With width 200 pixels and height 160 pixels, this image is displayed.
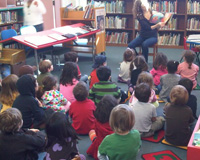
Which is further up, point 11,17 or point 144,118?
point 11,17

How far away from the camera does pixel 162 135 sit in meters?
3.09

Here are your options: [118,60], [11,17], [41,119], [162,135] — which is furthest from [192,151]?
[11,17]

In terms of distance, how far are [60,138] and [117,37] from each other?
19.2 feet

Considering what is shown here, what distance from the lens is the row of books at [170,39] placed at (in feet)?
23.6

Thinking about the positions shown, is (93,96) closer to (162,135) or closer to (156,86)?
(162,135)

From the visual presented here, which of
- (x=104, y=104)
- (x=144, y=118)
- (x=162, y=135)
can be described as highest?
(x=104, y=104)

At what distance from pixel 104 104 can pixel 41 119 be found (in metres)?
0.74

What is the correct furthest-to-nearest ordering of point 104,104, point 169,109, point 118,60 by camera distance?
1. point 118,60
2. point 169,109
3. point 104,104

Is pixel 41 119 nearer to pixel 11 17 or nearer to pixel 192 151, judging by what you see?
pixel 192 151

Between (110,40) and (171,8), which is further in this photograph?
(110,40)

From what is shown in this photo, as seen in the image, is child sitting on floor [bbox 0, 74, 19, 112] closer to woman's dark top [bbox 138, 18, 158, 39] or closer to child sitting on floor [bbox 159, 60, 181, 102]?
child sitting on floor [bbox 159, 60, 181, 102]

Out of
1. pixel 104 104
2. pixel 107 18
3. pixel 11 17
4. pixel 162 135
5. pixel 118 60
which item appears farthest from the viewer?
pixel 107 18

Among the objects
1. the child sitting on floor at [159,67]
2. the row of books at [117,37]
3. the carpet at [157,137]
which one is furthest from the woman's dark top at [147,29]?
the carpet at [157,137]

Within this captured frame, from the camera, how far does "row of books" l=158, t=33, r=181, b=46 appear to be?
7203 millimetres
